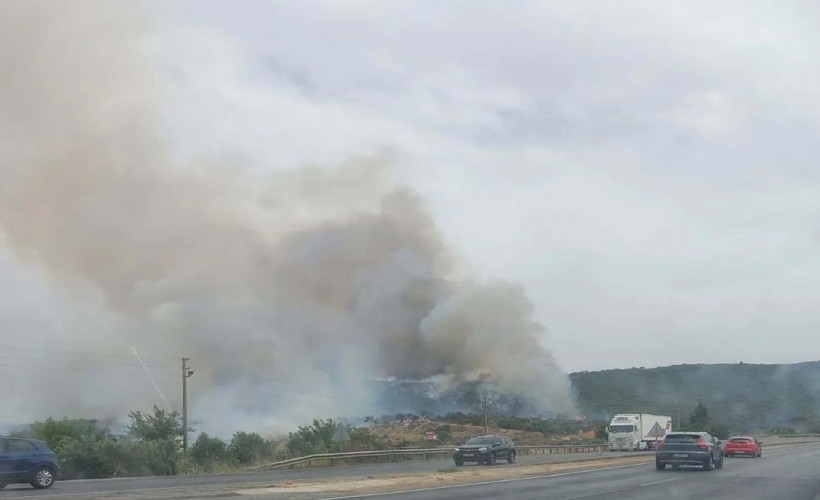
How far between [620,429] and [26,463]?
49622mm

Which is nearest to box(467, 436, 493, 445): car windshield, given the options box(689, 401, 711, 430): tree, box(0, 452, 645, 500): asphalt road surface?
box(0, 452, 645, 500): asphalt road surface

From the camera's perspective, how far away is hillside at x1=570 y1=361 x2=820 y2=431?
400 feet

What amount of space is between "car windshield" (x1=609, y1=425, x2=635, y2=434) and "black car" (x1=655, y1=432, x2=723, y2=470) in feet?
103

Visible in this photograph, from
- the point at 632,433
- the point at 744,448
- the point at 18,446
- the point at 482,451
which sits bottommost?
the point at 744,448

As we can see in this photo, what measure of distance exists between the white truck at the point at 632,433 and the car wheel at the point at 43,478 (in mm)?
48261

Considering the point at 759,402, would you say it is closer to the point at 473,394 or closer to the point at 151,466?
the point at 473,394

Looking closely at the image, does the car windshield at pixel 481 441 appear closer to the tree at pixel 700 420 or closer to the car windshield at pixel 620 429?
the car windshield at pixel 620 429

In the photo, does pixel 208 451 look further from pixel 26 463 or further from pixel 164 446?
pixel 26 463

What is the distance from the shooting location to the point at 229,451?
134 ft

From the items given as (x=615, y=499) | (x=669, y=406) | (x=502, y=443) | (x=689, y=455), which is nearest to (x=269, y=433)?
(x=502, y=443)

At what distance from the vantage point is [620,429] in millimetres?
64812

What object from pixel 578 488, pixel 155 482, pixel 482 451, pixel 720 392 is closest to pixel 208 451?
pixel 482 451

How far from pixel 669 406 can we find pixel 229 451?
9234cm

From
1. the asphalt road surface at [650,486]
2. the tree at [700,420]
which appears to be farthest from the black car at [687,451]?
the tree at [700,420]
